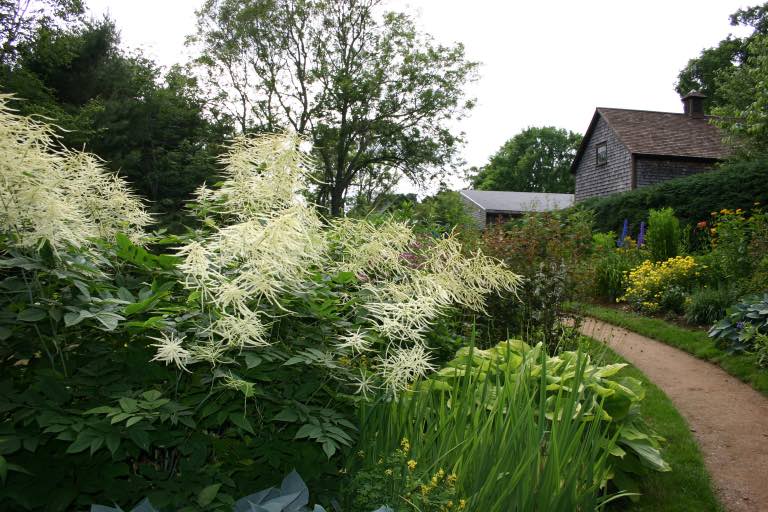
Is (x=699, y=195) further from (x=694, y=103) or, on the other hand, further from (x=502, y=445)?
(x=502, y=445)

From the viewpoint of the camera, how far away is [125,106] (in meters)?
19.5

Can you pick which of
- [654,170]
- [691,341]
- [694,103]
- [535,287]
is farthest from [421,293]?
[694,103]

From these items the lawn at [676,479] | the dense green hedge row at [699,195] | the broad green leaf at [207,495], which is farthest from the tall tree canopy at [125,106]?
the broad green leaf at [207,495]

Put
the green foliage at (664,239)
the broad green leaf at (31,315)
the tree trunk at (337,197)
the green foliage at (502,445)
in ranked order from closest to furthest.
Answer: the broad green leaf at (31,315), the green foliage at (502,445), the green foliage at (664,239), the tree trunk at (337,197)

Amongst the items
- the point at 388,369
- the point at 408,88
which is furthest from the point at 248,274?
the point at 408,88

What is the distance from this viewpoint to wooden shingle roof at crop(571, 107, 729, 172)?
75.7 ft

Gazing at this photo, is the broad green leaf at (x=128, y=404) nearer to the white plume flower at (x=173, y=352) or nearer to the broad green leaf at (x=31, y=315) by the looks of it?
the white plume flower at (x=173, y=352)

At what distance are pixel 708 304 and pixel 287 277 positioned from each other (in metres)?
8.50

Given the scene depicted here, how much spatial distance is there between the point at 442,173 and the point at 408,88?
3538 mm

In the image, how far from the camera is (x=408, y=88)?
813 inches

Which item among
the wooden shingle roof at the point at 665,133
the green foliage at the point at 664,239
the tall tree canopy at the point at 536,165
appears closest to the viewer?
the green foliage at the point at 664,239

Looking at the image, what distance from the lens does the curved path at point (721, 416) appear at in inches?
152

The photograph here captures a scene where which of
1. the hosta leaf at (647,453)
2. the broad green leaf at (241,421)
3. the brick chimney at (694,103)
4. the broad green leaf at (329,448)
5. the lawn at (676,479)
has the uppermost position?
the brick chimney at (694,103)

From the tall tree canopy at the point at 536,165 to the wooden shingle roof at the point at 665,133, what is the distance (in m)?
39.8
